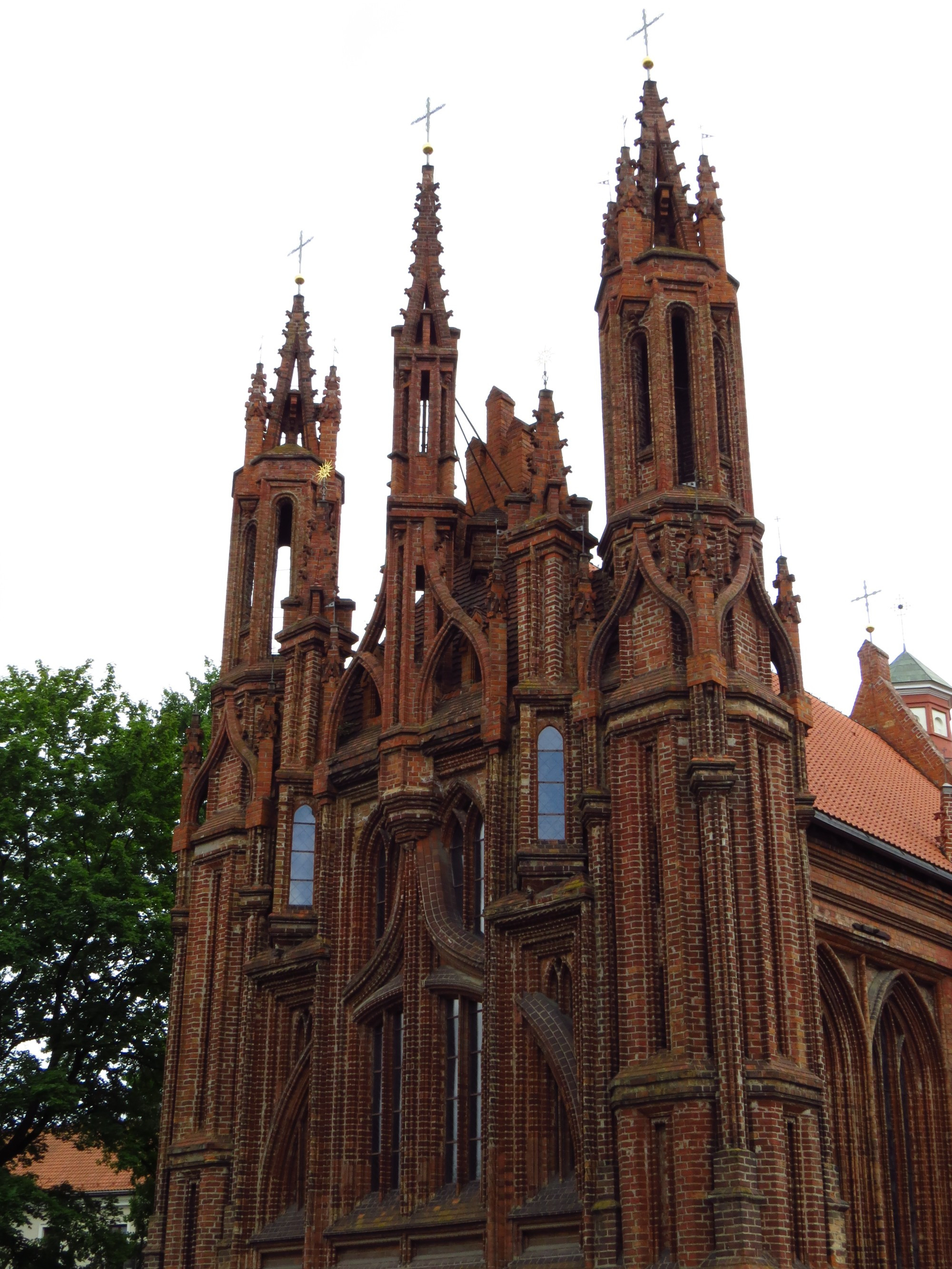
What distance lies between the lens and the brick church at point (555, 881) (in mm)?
16734

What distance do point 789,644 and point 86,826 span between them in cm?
1423

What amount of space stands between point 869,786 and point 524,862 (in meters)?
10.4

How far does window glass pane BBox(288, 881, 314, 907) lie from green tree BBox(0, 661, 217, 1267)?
523 centimetres

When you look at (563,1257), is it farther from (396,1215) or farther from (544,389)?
(544,389)

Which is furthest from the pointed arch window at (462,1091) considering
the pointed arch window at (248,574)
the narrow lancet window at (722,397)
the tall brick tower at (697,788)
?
the pointed arch window at (248,574)

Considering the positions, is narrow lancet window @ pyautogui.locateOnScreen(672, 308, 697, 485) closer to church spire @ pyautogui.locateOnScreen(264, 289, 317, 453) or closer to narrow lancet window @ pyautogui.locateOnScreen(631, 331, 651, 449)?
narrow lancet window @ pyautogui.locateOnScreen(631, 331, 651, 449)

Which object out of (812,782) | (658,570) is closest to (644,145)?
(658,570)

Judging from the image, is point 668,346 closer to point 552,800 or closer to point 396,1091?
point 552,800

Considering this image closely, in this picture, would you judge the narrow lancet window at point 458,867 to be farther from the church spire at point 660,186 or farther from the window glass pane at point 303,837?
the church spire at point 660,186

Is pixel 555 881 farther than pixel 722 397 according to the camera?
No

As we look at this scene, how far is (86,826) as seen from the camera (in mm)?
28406

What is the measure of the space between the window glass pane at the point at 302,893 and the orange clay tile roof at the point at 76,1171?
22012mm

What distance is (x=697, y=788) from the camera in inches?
678

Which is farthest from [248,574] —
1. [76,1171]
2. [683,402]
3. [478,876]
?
[76,1171]
